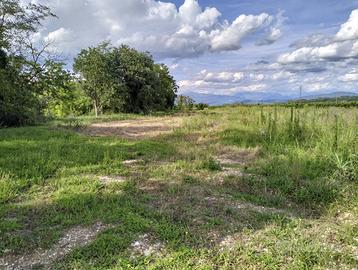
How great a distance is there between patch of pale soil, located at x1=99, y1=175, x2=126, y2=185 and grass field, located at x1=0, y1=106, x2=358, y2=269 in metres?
0.02

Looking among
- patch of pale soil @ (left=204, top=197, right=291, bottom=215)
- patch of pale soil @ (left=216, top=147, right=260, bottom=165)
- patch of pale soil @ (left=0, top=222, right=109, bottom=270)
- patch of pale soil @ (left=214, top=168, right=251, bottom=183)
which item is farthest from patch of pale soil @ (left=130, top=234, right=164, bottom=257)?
patch of pale soil @ (left=216, top=147, right=260, bottom=165)

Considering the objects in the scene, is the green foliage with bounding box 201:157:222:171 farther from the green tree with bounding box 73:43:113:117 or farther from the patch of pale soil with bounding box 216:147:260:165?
the green tree with bounding box 73:43:113:117

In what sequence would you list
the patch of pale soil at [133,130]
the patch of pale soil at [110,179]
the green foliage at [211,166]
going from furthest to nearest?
1. the patch of pale soil at [133,130]
2. the green foliage at [211,166]
3. the patch of pale soil at [110,179]

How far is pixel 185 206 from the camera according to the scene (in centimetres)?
452

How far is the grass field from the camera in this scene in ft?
10.8

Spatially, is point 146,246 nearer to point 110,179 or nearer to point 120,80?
point 110,179

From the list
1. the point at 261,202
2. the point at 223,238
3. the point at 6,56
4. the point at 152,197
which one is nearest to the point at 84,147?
the point at 152,197

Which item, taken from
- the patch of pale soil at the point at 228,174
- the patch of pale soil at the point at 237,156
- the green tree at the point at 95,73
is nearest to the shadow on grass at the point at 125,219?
the patch of pale soil at the point at 228,174

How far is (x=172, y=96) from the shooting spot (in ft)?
142

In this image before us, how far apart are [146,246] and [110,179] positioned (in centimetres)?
254

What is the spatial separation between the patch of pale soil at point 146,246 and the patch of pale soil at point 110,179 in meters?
2.07

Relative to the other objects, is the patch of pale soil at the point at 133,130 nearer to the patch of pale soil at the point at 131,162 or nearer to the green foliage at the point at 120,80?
the patch of pale soil at the point at 131,162

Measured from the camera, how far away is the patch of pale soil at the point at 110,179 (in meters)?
5.65

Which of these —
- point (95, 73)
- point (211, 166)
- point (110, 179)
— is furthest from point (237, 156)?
point (95, 73)
